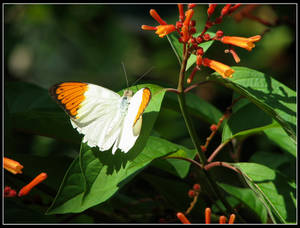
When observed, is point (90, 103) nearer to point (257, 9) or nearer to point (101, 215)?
point (101, 215)

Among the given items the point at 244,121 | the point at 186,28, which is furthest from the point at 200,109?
the point at 186,28

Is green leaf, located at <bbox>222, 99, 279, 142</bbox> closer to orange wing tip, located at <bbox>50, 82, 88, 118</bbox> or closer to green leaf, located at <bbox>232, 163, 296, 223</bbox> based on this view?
green leaf, located at <bbox>232, 163, 296, 223</bbox>

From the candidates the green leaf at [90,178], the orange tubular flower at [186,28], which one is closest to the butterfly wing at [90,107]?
the green leaf at [90,178]

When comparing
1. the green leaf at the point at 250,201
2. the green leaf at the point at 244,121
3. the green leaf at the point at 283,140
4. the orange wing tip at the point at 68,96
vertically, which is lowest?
the green leaf at the point at 250,201

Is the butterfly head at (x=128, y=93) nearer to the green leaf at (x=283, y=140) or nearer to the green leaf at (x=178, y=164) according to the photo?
the green leaf at (x=178, y=164)

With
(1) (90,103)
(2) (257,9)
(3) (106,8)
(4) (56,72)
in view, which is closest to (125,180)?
(1) (90,103)

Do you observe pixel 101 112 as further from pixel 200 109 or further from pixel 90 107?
pixel 200 109

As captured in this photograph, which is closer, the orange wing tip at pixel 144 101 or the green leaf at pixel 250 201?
the orange wing tip at pixel 144 101
